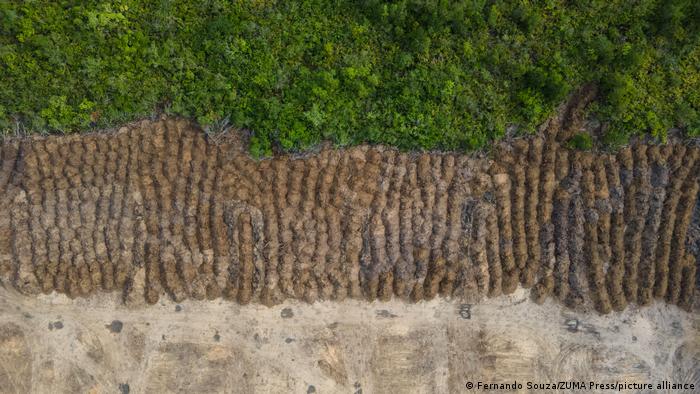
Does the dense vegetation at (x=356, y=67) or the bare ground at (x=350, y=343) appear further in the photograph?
the bare ground at (x=350, y=343)

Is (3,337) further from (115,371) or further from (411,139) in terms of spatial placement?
(411,139)

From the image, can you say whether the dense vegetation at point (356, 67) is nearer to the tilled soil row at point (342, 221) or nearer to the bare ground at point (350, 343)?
the tilled soil row at point (342, 221)

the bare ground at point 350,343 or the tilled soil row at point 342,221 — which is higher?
the tilled soil row at point 342,221

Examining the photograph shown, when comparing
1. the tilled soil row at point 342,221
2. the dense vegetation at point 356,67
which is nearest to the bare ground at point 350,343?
the tilled soil row at point 342,221

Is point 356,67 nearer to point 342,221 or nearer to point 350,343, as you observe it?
point 342,221

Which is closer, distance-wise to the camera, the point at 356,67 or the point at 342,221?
the point at 356,67

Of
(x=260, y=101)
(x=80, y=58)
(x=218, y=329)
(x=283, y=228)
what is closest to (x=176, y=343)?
(x=218, y=329)

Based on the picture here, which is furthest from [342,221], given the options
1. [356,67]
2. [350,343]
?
[356,67]
